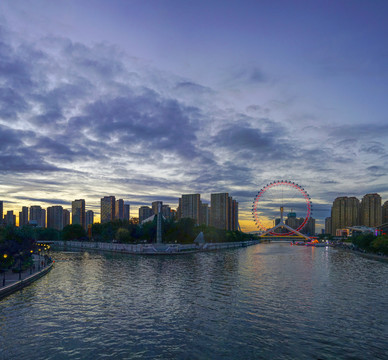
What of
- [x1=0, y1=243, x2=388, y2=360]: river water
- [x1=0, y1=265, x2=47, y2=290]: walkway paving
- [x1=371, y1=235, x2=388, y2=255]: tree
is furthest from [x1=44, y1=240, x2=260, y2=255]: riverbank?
[x1=371, y1=235, x2=388, y2=255]: tree

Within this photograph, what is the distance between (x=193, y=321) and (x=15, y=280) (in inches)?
1061

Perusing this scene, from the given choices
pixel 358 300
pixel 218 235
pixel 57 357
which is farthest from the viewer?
pixel 218 235

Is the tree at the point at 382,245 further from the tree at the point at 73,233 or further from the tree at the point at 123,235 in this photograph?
the tree at the point at 73,233

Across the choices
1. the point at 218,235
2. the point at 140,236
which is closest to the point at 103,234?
the point at 140,236

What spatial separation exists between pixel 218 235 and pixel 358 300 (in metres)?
134

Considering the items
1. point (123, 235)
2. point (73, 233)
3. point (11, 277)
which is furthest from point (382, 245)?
point (73, 233)

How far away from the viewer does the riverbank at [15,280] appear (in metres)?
38.2

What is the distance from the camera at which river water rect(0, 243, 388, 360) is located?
22.8m

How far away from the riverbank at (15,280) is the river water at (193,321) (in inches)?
39.1

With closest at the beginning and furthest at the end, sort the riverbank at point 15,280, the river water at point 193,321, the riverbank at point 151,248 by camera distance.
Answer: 1. the river water at point 193,321
2. the riverbank at point 15,280
3. the riverbank at point 151,248

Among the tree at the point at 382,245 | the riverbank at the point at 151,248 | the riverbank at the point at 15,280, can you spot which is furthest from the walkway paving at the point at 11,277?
the tree at the point at 382,245

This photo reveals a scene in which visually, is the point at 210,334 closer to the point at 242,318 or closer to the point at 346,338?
the point at 242,318

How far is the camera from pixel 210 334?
26.1 m

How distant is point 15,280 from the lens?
43625 mm
